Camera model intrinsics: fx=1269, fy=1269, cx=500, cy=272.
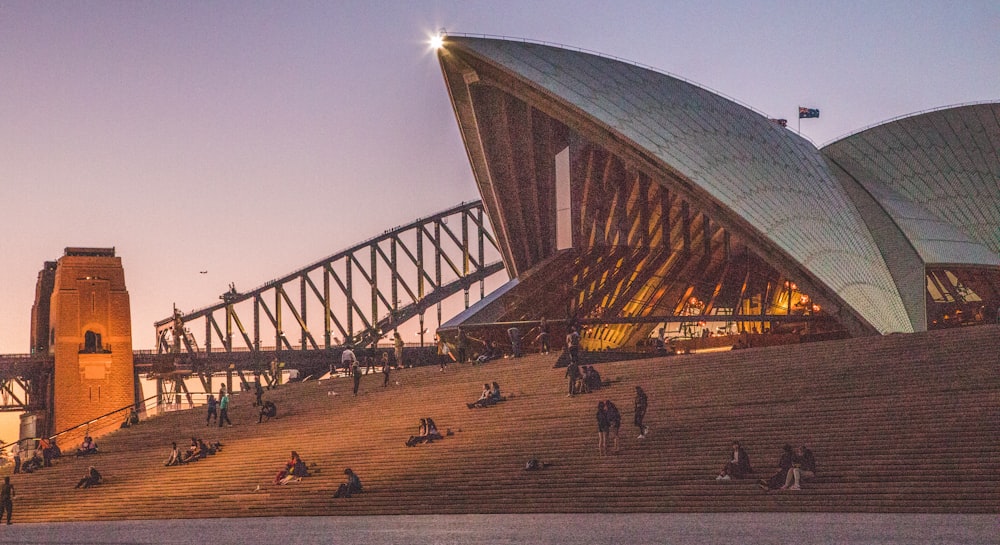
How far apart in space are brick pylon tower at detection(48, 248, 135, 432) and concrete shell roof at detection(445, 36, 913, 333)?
25.8 m

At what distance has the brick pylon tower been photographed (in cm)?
5288

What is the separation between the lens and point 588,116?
111 ft

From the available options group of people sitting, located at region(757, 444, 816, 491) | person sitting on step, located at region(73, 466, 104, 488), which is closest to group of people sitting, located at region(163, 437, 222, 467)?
person sitting on step, located at region(73, 466, 104, 488)

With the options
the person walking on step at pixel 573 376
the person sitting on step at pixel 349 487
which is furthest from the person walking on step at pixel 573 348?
the person sitting on step at pixel 349 487

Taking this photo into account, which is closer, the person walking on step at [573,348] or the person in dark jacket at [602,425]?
the person in dark jacket at [602,425]

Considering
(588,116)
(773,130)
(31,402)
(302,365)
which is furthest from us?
(302,365)

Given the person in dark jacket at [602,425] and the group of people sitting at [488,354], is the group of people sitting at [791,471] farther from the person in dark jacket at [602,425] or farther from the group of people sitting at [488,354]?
the group of people sitting at [488,354]

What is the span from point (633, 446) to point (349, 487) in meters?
4.77

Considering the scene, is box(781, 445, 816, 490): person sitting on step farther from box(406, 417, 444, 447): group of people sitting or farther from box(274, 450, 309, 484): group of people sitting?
box(274, 450, 309, 484): group of people sitting

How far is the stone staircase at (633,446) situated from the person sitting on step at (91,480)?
365 mm

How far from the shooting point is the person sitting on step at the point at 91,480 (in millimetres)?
26753

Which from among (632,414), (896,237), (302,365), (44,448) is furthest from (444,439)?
(302,365)

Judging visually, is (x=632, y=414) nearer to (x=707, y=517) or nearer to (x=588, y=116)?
(x=707, y=517)

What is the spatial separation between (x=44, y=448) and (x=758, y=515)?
66.7 ft
